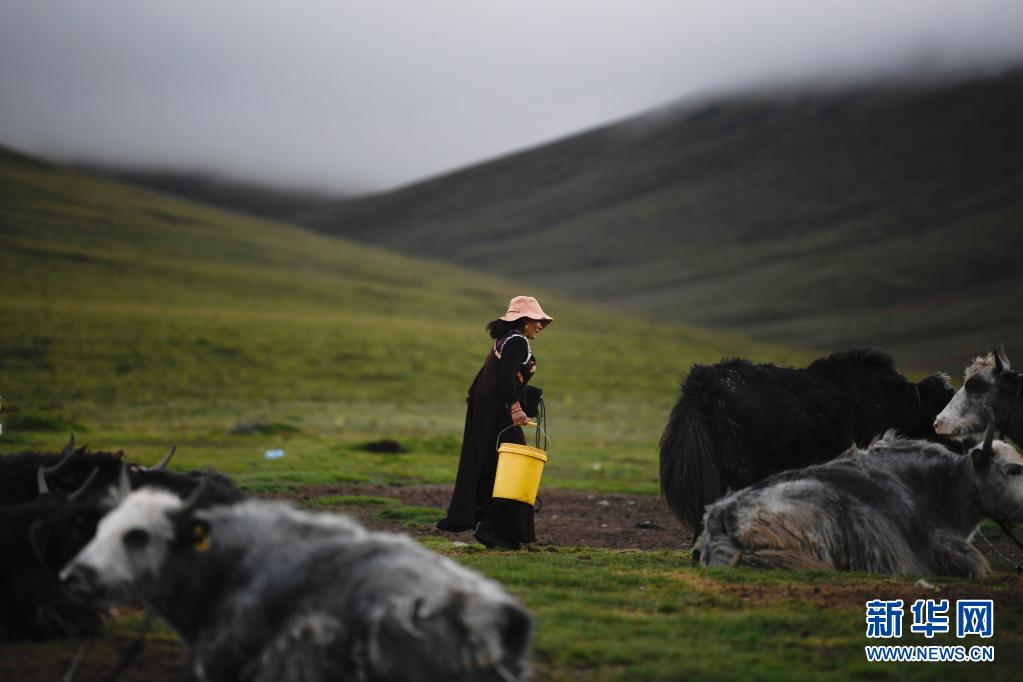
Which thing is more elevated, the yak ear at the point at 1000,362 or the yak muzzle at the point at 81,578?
the yak ear at the point at 1000,362

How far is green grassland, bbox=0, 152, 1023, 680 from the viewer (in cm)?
623

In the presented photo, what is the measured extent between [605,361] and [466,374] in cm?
1322

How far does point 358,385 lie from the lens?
46031 mm

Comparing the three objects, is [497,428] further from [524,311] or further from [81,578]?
[81,578]

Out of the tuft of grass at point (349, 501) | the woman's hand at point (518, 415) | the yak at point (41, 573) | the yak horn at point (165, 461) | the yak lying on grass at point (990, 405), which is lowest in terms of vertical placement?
the tuft of grass at point (349, 501)

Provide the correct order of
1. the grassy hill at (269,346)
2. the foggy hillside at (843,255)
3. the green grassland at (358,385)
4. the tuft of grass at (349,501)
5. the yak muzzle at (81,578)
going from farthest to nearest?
the foggy hillside at (843,255)
the grassy hill at (269,346)
the tuft of grass at (349,501)
the green grassland at (358,385)
the yak muzzle at (81,578)

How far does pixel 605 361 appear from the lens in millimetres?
61781

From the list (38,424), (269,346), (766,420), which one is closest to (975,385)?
(766,420)

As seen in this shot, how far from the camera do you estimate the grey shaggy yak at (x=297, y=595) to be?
15.2ft

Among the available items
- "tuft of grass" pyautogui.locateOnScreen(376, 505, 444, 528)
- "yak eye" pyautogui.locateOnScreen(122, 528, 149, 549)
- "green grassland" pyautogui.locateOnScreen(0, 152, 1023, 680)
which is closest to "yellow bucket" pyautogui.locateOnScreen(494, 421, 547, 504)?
"green grassland" pyautogui.locateOnScreen(0, 152, 1023, 680)

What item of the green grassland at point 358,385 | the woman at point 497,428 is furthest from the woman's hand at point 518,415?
the green grassland at point 358,385

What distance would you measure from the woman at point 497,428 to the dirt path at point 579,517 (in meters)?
1.26

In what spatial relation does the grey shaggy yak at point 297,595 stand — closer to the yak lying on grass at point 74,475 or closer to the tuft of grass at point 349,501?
the yak lying on grass at point 74,475

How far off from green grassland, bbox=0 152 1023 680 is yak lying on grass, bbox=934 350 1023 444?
89.2 inches
